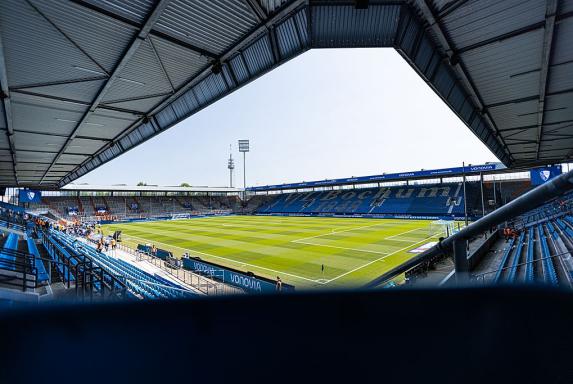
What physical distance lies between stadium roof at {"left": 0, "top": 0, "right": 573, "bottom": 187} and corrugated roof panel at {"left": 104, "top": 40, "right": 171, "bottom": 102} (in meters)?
0.03

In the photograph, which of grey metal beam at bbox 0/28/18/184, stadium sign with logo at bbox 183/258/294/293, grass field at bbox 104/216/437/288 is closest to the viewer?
grey metal beam at bbox 0/28/18/184

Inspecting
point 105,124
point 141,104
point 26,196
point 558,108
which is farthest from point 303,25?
point 26,196

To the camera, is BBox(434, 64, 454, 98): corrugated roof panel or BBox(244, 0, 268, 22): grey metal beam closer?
BBox(244, 0, 268, 22): grey metal beam

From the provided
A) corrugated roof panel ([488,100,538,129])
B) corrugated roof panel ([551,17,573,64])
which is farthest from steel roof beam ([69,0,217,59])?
corrugated roof panel ([488,100,538,129])

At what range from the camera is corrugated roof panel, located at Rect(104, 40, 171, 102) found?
622 centimetres

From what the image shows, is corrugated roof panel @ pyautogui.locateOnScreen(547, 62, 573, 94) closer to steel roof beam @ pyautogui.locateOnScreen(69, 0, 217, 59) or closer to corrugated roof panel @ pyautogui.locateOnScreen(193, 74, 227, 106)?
corrugated roof panel @ pyautogui.locateOnScreen(193, 74, 227, 106)

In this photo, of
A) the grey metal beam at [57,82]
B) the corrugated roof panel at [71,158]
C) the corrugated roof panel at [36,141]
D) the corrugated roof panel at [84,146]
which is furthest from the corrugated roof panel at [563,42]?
the corrugated roof panel at [71,158]

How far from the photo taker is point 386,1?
452cm

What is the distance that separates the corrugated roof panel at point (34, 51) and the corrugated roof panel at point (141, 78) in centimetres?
69

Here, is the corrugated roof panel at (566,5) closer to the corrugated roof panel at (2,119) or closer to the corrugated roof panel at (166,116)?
the corrugated roof panel at (166,116)

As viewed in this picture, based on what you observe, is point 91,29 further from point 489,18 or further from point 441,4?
point 489,18

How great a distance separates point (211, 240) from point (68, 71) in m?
22.1

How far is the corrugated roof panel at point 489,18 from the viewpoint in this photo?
4.70m

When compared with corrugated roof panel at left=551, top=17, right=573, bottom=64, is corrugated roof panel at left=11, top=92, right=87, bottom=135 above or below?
below
